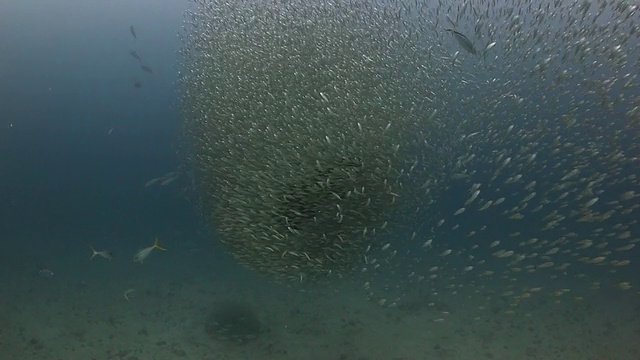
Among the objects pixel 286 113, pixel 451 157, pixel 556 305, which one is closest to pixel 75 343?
pixel 286 113

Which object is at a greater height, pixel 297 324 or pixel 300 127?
pixel 300 127

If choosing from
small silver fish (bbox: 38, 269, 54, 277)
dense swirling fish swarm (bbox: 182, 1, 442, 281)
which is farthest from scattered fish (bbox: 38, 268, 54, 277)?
dense swirling fish swarm (bbox: 182, 1, 442, 281)

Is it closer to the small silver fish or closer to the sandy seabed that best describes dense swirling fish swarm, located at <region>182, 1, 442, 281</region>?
the sandy seabed

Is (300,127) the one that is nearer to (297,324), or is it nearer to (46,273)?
(297,324)

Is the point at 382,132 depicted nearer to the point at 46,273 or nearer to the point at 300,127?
the point at 300,127

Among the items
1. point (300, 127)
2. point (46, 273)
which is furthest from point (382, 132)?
point (46, 273)

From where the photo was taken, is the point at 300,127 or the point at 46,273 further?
the point at 46,273

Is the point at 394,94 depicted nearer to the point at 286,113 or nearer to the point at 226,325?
the point at 286,113

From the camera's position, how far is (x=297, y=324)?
175 inches

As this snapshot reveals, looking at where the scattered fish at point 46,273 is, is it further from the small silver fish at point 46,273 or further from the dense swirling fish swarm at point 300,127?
the dense swirling fish swarm at point 300,127

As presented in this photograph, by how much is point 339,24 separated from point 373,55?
1.46ft

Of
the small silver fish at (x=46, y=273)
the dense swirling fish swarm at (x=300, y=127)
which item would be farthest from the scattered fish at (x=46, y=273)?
the dense swirling fish swarm at (x=300, y=127)

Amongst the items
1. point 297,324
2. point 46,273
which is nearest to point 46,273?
point 46,273

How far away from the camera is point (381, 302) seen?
4.52 m
